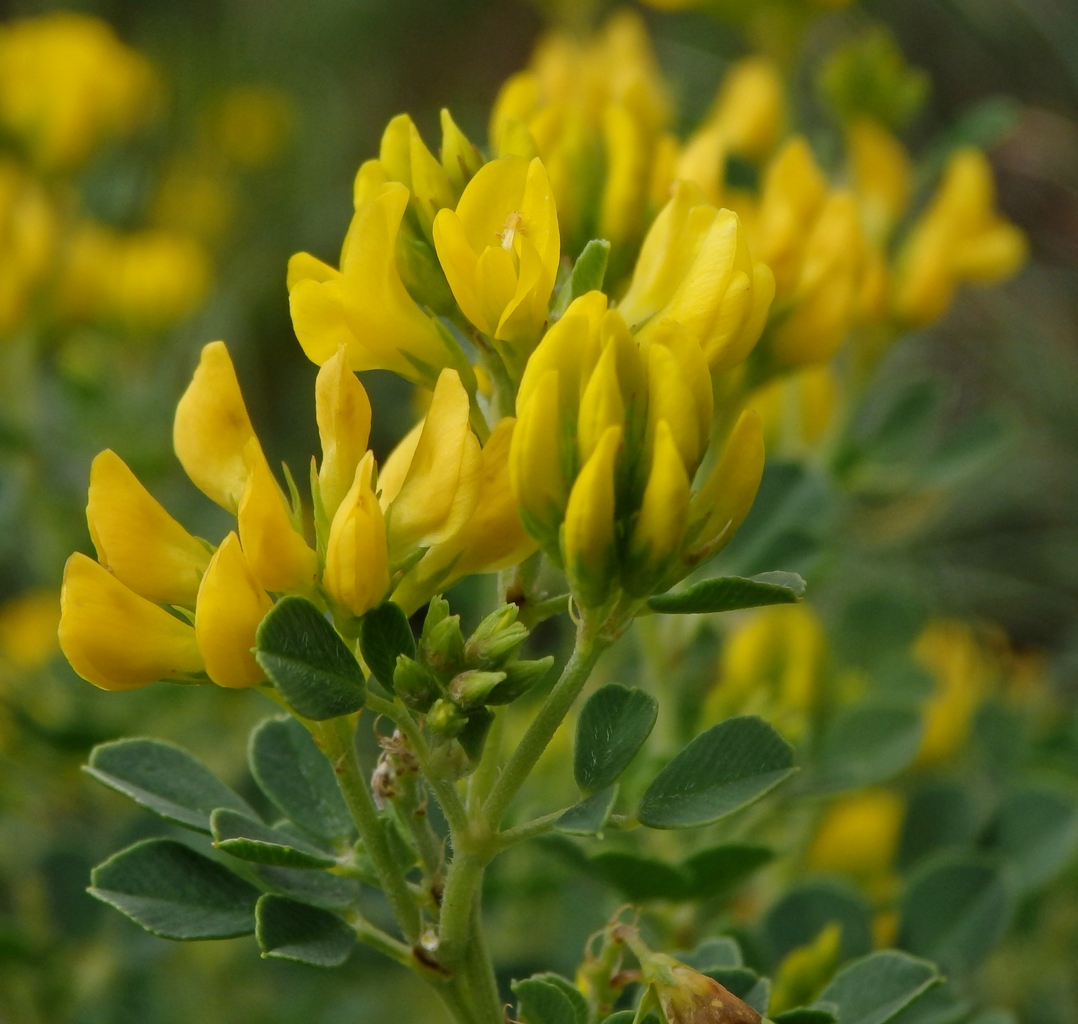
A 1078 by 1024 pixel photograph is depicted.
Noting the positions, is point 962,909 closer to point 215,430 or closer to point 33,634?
point 215,430

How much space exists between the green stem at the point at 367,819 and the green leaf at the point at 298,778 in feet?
0.29

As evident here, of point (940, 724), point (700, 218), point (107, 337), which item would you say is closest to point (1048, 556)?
point (940, 724)

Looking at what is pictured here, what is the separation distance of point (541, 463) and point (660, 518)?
0.06 m

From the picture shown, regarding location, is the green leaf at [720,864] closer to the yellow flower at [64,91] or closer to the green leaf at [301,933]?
the green leaf at [301,933]

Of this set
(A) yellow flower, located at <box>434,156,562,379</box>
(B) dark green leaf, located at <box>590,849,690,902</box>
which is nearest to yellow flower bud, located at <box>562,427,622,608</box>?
(A) yellow flower, located at <box>434,156,562,379</box>

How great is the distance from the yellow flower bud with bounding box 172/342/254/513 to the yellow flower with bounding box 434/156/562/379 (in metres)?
0.13

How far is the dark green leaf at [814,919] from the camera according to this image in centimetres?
100

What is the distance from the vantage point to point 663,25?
4652mm

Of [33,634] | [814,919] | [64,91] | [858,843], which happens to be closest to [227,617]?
[814,919]

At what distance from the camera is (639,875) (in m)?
0.90

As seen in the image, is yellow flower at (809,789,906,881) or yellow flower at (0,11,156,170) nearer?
yellow flower at (809,789,906,881)

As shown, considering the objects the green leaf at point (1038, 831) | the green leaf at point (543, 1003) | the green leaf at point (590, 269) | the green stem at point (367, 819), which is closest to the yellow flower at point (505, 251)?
the green leaf at point (590, 269)

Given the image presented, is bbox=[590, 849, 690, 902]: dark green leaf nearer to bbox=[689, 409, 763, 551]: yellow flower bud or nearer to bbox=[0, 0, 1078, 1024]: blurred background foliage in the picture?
bbox=[0, 0, 1078, 1024]: blurred background foliage

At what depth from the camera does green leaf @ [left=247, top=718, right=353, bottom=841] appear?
0.75m
